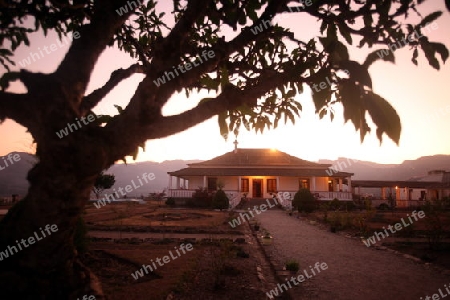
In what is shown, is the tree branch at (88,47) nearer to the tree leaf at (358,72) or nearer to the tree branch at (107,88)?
the tree branch at (107,88)

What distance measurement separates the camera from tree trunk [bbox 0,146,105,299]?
2.04 metres

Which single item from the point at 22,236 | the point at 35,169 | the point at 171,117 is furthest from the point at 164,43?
the point at 22,236

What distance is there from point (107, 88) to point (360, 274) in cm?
654

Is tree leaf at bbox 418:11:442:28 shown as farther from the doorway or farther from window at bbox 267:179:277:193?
the doorway

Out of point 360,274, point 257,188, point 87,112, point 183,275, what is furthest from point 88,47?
point 257,188

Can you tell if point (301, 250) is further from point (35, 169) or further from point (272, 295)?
point (35, 169)

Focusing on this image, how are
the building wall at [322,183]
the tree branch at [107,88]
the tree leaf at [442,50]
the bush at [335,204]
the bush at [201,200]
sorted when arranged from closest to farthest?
1. the tree leaf at [442,50]
2. the tree branch at [107,88]
3. the bush at [335,204]
4. the bush at [201,200]
5. the building wall at [322,183]

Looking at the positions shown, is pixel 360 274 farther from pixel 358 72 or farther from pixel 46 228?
pixel 358 72

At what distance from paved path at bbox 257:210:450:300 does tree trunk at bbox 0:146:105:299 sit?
4.02m

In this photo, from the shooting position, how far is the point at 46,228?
2.19 meters

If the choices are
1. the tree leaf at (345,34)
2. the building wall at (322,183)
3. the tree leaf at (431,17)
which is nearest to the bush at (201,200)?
the building wall at (322,183)

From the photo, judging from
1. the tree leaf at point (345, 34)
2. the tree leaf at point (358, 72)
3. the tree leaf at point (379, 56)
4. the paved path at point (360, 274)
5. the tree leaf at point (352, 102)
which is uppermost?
the tree leaf at point (345, 34)

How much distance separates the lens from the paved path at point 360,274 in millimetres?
4887

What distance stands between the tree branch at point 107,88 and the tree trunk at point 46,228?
23.3 inches
